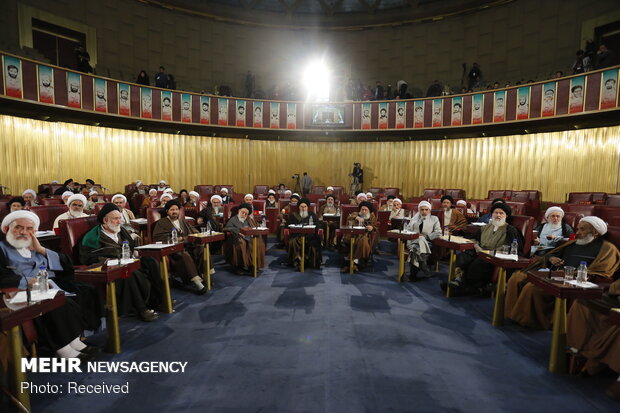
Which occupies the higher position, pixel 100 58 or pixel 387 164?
pixel 100 58

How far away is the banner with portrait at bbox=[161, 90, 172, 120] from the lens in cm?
1176

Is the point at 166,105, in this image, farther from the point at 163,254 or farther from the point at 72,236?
the point at 163,254

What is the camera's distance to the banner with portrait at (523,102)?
10.2 m

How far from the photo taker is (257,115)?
13.1 m

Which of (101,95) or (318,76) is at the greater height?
(318,76)

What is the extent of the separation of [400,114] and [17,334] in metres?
A: 12.5

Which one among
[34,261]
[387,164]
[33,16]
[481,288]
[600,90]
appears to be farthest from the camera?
[387,164]

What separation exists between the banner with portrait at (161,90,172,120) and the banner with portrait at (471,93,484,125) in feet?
34.4

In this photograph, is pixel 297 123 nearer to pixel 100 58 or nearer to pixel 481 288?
pixel 100 58

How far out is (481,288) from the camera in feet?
16.0

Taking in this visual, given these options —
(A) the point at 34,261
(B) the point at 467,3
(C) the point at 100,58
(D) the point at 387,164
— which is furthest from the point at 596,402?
(C) the point at 100,58

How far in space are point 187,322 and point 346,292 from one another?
2249 mm

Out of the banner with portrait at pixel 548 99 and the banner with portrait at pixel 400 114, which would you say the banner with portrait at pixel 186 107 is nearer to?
the banner with portrait at pixel 400 114

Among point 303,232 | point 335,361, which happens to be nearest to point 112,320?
point 335,361
